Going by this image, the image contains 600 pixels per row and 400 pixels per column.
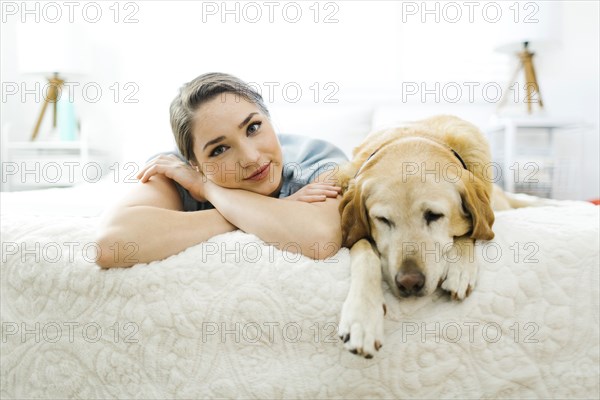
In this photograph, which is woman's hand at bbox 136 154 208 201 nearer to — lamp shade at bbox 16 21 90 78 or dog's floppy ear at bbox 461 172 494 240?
dog's floppy ear at bbox 461 172 494 240

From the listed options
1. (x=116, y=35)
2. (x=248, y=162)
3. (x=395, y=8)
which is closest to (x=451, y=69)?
(x=395, y=8)

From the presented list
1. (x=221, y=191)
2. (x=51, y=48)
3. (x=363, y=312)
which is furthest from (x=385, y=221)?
(x=51, y=48)

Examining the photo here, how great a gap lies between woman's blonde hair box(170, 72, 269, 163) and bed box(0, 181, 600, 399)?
1.39 ft

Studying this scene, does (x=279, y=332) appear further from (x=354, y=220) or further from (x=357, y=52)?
(x=357, y=52)

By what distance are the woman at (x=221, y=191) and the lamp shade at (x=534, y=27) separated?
234cm

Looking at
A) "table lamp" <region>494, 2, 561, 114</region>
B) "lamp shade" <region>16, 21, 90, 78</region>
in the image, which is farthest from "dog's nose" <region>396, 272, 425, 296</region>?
"lamp shade" <region>16, 21, 90, 78</region>

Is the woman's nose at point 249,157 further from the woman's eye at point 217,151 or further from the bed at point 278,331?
the bed at point 278,331

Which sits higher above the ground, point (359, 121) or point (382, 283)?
point (359, 121)

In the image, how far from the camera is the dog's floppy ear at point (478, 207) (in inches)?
48.4

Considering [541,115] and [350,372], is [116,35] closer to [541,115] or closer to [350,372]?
[541,115]

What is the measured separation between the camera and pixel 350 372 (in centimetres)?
106

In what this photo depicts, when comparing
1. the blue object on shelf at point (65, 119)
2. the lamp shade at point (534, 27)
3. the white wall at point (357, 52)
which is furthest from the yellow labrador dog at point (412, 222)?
the blue object on shelf at point (65, 119)

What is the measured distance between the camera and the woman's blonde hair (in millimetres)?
1425

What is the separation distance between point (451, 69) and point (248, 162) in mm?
3038
